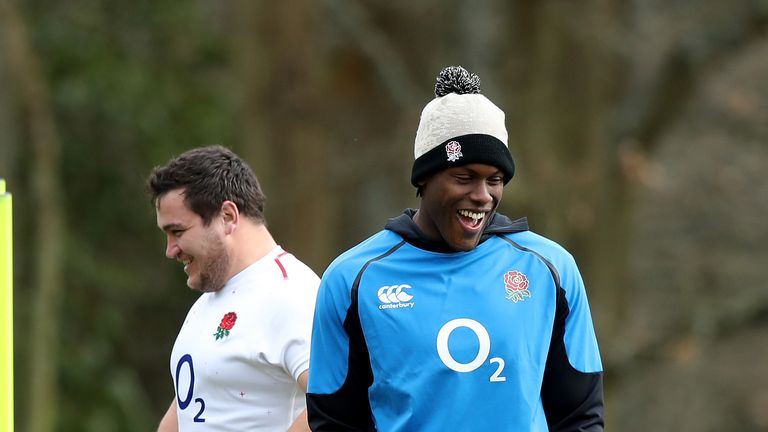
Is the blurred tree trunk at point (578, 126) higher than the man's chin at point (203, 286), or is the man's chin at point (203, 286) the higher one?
the blurred tree trunk at point (578, 126)

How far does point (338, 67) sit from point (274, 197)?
5.37m

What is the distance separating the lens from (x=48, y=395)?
42.0ft

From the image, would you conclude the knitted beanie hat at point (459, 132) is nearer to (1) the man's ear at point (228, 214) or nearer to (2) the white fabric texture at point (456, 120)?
(2) the white fabric texture at point (456, 120)

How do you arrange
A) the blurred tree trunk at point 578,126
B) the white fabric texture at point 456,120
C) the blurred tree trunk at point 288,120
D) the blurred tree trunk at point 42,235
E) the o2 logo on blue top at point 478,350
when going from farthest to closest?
the blurred tree trunk at point 42,235, the blurred tree trunk at point 578,126, the blurred tree trunk at point 288,120, the white fabric texture at point 456,120, the o2 logo on blue top at point 478,350

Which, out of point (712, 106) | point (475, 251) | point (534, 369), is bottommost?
point (534, 369)

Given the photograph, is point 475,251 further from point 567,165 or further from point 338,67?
point 338,67

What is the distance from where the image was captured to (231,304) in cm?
462

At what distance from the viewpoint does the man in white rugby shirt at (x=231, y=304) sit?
4.47 meters

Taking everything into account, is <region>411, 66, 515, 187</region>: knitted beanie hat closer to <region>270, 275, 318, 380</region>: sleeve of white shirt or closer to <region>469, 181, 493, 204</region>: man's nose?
<region>469, 181, 493, 204</region>: man's nose

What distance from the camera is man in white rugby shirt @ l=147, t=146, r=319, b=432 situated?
4473mm

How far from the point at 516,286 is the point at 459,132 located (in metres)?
0.45

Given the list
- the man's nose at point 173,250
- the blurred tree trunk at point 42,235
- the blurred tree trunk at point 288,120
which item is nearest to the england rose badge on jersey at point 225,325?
the man's nose at point 173,250

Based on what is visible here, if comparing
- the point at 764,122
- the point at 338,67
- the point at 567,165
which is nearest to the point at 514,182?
the point at 567,165

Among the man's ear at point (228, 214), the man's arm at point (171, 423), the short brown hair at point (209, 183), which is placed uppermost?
the short brown hair at point (209, 183)
